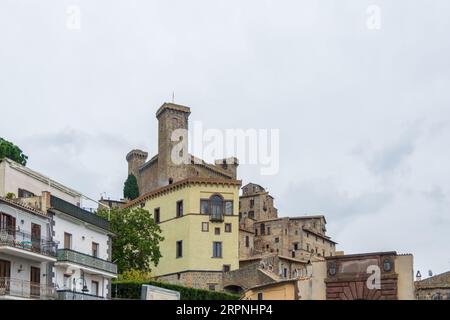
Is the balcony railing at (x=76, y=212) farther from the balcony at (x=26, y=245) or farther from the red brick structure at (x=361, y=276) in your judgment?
the red brick structure at (x=361, y=276)

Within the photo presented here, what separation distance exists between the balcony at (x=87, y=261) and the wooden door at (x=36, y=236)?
2057 mm

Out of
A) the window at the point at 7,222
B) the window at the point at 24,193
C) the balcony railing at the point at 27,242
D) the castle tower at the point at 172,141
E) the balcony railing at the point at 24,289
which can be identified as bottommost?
the balcony railing at the point at 24,289

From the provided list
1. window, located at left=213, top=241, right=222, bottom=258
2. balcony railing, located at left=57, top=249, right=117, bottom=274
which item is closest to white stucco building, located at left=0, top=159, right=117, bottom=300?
balcony railing, located at left=57, top=249, right=117, bottom=274

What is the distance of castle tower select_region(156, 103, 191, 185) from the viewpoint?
10494cm


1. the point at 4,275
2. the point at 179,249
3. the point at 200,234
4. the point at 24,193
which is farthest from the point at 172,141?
the point at 4,275

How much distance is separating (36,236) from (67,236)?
12.4 ft

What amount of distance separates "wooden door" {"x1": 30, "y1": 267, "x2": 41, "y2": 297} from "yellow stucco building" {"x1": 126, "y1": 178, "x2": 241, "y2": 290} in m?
33.3

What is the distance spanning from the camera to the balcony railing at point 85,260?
49.7 meters

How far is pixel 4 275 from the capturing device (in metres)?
44.7

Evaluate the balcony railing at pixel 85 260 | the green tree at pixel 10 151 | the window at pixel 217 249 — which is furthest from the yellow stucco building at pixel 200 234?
the balcony railing at pixel 85 260

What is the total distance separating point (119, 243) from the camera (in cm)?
6844

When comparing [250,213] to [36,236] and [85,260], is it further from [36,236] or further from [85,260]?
[36,236]

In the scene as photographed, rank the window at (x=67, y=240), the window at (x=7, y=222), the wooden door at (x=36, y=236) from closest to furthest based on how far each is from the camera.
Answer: the window at (x=7, y=222)
the wooden door at (x=36, y=236)
the window at (x=67, y=240)
